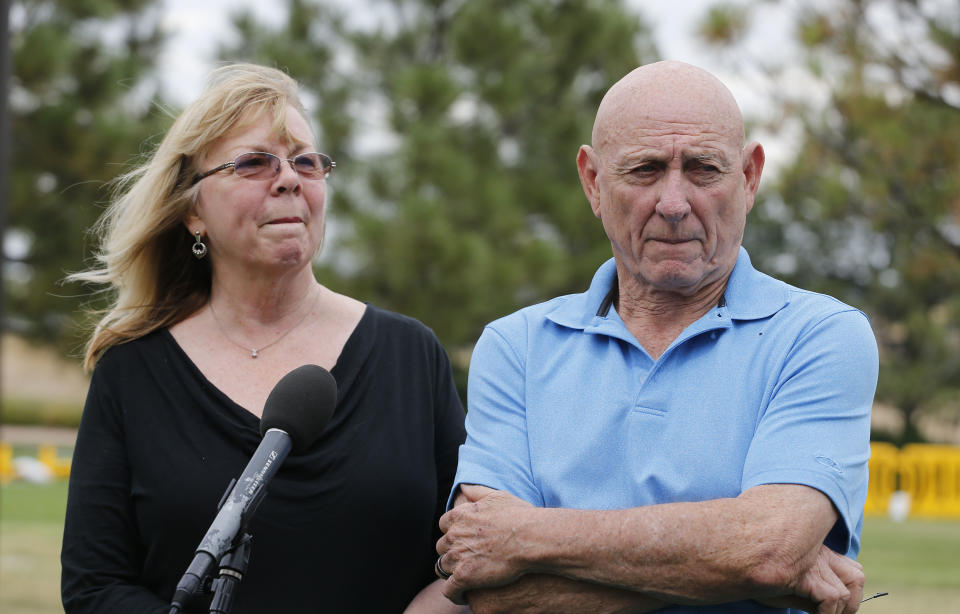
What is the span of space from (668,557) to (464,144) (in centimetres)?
2183

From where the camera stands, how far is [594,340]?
109 inches

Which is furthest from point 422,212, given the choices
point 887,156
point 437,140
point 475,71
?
point 887,156

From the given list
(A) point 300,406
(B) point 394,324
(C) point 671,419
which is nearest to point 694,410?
(C) point 671,419

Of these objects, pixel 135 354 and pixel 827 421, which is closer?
pixel 827 421

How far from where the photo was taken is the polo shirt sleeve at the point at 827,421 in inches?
95.7

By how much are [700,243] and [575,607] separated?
0.87 meters

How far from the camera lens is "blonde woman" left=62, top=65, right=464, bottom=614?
3133 mm

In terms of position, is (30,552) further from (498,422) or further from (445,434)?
(498,422)

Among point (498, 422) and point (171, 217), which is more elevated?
point (171, 217)

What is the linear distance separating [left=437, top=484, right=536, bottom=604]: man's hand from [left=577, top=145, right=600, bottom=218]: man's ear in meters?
0.75

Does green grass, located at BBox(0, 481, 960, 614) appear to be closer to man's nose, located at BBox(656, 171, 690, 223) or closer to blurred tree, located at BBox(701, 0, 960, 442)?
blurred tree, located at BBox(701, 0, 960, 442)

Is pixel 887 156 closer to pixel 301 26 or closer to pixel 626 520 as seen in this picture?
pixel 301 26

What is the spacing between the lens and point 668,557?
2385 mm

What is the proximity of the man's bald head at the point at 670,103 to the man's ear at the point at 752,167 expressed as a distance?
0.17 ft
